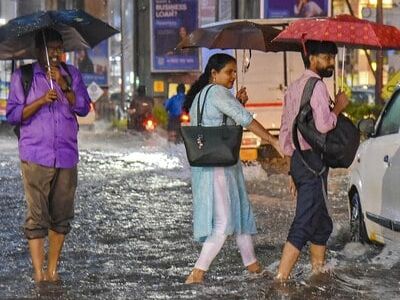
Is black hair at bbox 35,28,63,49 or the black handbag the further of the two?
black hair at bbox 35,28,63,49

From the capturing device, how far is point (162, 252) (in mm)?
9844

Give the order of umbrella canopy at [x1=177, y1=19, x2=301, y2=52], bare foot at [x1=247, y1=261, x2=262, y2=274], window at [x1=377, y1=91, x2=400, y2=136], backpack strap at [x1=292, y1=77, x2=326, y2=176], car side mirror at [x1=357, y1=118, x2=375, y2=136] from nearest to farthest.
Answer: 1. backpack strap at [x1=292, y1=77, x2=326, y2=176]
2. bare foot at [x1=247, y1=261, x2=262, y2=274]
3. umbrella canopy at [x1=177, y1=19, x2=301, y2=52]
4. window at [x1=377, y1=91, x2=400, y2=136]
5. car side mirror at [x1=357, y1=118, x2=375, y2=136]

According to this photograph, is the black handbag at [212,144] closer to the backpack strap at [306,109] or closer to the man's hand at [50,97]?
the backpack strap at [306,109]

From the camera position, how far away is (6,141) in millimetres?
32406

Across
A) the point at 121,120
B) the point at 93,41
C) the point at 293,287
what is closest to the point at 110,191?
the point at 93,41

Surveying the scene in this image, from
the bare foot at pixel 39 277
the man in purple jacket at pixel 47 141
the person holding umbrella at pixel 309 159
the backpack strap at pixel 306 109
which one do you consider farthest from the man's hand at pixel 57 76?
the backpack strap at pixel 306 109

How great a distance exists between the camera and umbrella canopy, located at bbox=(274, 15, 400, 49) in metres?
7.45

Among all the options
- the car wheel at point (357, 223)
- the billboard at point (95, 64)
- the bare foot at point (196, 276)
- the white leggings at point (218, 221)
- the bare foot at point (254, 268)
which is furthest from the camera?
the billboard at point (95, 64)

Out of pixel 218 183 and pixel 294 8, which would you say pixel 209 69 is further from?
pixel 294 8

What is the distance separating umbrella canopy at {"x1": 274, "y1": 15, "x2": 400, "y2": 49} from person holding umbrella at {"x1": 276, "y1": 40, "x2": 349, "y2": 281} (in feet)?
0.41

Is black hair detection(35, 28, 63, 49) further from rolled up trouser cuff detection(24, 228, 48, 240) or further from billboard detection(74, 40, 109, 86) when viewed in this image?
billboard detection(74, 40, 109, 86)

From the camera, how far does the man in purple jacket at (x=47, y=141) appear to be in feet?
25.2

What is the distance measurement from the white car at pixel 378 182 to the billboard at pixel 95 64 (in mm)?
32380

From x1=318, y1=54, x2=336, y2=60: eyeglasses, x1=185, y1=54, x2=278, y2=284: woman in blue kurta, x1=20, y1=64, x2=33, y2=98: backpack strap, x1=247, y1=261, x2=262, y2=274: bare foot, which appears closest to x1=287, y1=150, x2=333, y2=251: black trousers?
x1=185, y1=54, x2=278, y2=284: woman in blue kurta
